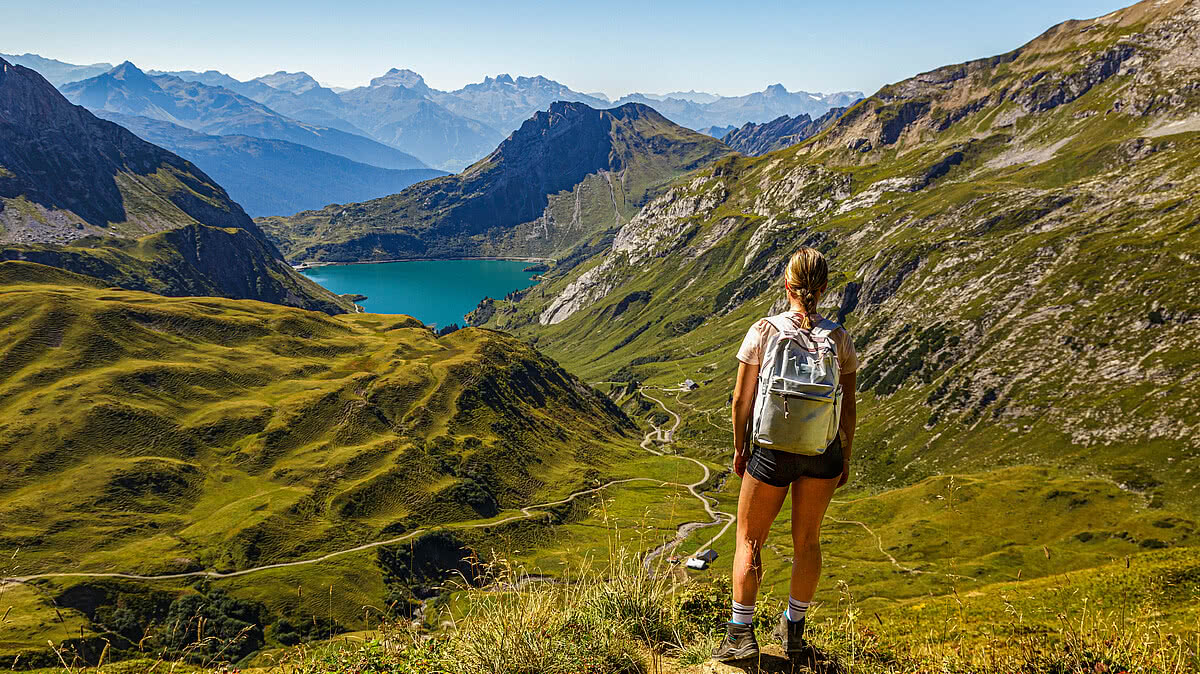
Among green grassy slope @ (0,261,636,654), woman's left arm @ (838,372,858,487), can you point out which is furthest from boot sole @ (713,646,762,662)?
green grassy slope @ (0,261,636,654)

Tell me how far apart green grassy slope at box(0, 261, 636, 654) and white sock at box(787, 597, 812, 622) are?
9944 cm

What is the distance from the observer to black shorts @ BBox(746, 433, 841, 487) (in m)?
8.00

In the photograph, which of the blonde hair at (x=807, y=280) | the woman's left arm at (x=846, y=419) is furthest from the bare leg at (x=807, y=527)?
the blonde hair at (x=807, y=280)

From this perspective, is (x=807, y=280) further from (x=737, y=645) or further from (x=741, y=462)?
(x=737, y=645)

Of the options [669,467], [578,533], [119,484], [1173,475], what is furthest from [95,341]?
[1173,475]

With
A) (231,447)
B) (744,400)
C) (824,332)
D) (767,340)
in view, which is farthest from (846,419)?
(231,447)

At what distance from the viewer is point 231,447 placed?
461ft

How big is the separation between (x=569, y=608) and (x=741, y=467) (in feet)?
10.4

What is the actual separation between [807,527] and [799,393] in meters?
1.95

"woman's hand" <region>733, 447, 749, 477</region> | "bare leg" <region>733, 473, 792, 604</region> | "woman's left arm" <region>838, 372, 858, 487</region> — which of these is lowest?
"bare leg" <region>733, 473, 792, 604</region>

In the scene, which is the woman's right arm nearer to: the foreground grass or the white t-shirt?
the white t-shirt

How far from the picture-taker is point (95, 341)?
157000mm

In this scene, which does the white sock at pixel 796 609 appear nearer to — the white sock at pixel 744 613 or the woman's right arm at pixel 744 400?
the white sock at pixel 744 613

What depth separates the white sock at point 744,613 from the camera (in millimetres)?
8141
